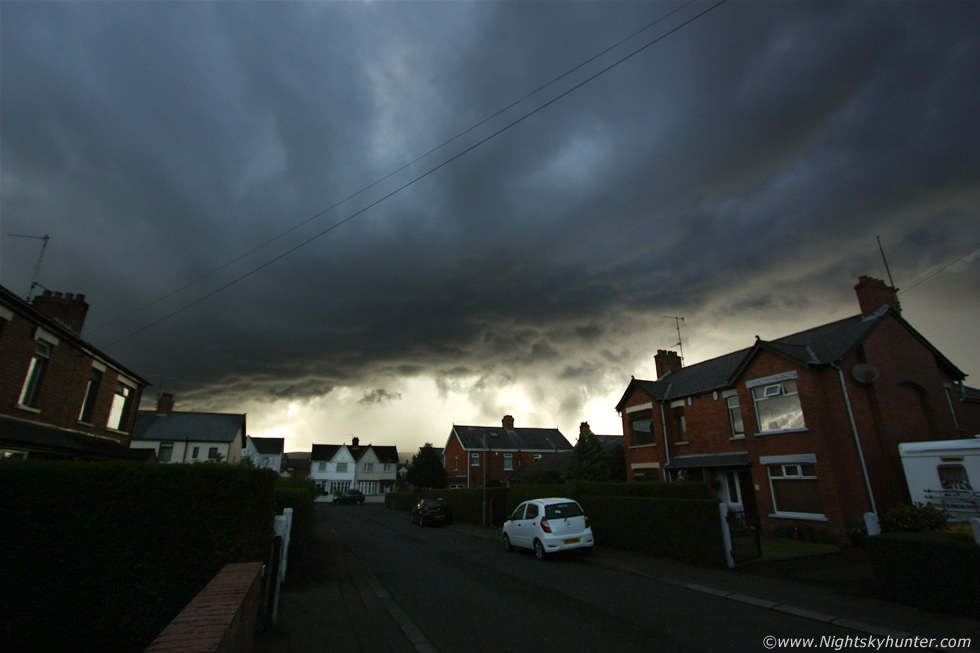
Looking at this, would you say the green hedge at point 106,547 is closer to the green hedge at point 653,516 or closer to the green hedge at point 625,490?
the green hedge at point 653,516

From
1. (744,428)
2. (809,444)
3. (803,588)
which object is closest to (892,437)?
(809,444)

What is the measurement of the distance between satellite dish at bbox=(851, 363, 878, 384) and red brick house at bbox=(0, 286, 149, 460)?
2491cm

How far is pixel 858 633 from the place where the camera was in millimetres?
7277

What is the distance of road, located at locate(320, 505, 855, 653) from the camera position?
6957mm

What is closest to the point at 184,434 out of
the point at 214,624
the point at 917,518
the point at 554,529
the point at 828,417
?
the point at 554,529

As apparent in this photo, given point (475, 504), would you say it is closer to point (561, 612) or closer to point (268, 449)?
point (561, 612)

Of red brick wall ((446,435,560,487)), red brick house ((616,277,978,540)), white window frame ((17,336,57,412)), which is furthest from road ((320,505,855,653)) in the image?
red brick wall ((446,435,560,487))

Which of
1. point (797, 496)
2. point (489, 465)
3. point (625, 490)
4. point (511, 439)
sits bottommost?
point (797, 496)

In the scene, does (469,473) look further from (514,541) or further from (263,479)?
(263,479)

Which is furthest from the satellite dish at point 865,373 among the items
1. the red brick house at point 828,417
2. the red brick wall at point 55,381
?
the red brick wall at point 55,381

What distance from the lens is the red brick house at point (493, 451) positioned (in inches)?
2211

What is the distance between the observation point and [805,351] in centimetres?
1944

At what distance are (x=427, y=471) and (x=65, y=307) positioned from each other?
4010 cm

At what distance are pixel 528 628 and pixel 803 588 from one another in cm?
665
